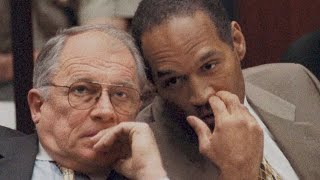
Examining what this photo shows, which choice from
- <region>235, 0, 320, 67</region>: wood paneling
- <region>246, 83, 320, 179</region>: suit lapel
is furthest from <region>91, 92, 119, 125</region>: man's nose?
<region>235, 0, 320, 67</region>: wood paneling

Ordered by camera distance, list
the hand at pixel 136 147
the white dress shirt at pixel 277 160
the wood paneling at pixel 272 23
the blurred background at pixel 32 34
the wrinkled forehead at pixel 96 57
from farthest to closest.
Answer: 1. the wood paneling at pixel 272 23
2. the blurred background at pixel 32 34
3. the white dress shirt at pixel 277 160
4. the wrinkled forehead at pixel 96 57
5. the hand at pixel 136 147

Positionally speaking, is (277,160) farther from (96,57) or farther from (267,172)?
(96,57)

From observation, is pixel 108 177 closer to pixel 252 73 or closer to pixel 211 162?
pixel 211 162

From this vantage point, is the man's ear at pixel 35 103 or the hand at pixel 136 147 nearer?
the hand at pixel 136 147

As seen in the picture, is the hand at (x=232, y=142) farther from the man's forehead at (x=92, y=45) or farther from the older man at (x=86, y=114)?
the man's forehead at (x=92, y=45)

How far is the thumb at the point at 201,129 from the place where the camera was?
2.96 m

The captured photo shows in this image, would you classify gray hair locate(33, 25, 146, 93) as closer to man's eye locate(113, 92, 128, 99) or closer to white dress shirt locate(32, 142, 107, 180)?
man's eye locate(113, 92, 128, 99)

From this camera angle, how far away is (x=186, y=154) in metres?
3.15

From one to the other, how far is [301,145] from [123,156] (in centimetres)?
63

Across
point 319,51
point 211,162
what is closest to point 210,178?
point 211,162

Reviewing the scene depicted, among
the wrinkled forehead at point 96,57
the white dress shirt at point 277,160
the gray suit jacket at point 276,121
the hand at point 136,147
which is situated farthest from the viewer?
the white dress shirt at point 277,160

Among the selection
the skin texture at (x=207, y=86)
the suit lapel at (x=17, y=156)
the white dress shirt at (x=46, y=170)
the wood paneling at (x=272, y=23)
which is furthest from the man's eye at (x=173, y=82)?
the wood paneling at (x=272, y=23)

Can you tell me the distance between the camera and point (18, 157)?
121 inches

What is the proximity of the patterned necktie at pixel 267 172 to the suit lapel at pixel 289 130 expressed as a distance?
0.08 meters
